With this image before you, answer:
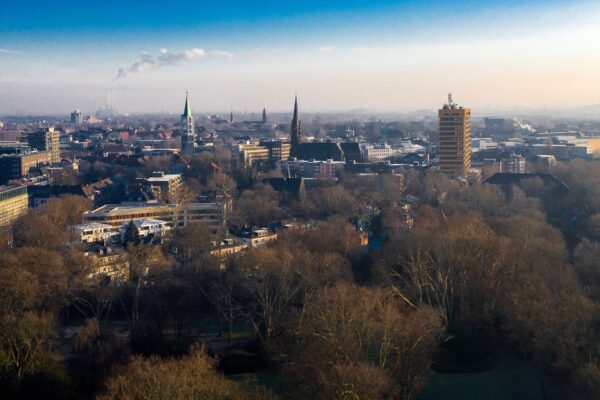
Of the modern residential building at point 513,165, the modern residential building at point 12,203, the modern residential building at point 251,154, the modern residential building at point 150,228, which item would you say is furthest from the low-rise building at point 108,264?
the modern residential building at point 513,165

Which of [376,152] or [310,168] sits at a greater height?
[376,152]

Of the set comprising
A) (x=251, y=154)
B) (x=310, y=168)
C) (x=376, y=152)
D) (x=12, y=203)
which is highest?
(x=251, y=154)

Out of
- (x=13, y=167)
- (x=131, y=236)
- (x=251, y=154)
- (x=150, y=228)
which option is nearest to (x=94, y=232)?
(x=150, y=228)

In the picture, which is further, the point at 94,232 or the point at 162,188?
the point at 162,188

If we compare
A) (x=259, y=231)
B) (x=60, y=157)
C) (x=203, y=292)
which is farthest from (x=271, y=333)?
(x=60, y=157)

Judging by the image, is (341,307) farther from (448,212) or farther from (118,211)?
(118,211)

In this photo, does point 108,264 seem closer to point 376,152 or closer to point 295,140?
point 295,140

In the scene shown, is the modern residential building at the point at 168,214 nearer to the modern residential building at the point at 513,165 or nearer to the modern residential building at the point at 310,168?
the modern residential building at the point at 310,168
